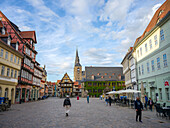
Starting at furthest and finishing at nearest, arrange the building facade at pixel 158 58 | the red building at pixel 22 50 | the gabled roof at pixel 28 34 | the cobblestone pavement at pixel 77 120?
the gabled roof at pixel 28 34, the red building at pixel 22 50, the building facade at pixel 158 58, the cobblestone pavement at pixel 77 120

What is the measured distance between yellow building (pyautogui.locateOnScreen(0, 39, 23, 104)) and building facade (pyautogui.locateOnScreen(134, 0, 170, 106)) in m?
23.0

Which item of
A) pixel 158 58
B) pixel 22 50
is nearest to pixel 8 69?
pixel 22 50

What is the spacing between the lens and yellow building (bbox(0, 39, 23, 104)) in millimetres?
25703

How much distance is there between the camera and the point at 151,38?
2384 cm

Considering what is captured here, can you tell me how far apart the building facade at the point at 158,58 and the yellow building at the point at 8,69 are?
23.0 m

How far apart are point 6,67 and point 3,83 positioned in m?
2.83

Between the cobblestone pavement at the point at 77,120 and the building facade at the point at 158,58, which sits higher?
the building facade at the point at 158,58

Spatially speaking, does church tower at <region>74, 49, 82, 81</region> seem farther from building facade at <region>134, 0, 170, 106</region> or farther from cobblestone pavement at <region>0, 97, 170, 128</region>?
cobblestone pavement at <region>0, 97, 170, 128</region>

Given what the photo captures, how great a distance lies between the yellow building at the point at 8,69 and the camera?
1012 inches

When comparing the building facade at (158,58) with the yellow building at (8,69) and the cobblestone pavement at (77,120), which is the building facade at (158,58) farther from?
the yellow building at (8,69)

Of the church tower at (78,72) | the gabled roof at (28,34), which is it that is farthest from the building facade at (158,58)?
the church tower at (78,72)

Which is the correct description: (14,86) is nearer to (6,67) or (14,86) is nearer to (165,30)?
(6,67)

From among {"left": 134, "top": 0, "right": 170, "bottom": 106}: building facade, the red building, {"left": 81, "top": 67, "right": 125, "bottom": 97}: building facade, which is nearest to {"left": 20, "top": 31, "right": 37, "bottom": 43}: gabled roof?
the red building

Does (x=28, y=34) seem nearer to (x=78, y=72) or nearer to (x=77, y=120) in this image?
(x=77, y=120)
